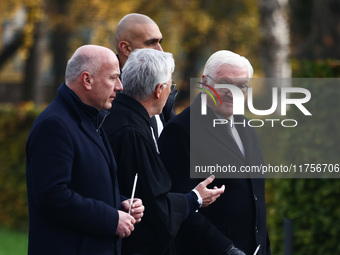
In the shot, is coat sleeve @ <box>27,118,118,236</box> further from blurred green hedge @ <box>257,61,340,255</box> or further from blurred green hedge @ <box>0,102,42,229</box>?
blurred green hedge @ <box>0,102,42,229</box>

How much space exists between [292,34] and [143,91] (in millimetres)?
14257

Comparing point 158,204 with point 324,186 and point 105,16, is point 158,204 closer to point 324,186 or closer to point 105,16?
point 324,186

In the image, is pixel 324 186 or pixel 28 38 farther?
pixel 28 38

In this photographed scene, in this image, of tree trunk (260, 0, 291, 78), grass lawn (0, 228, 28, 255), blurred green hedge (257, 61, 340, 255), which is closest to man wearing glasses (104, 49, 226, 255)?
blurred green hedge (257, 61, 340, 255)

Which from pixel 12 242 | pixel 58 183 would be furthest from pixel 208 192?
pixel 12 242

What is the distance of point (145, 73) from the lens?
3.87 metres

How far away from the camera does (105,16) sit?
19.6m

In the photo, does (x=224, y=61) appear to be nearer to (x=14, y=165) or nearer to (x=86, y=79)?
(x=86, y=79)

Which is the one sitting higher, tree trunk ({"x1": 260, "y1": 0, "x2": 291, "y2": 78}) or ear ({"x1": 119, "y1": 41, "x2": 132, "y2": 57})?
tree trunk ({"x1": 260, "y1": 0, "x2": 291, "y2": 78})

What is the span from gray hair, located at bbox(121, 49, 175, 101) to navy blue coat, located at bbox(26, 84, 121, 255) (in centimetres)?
38

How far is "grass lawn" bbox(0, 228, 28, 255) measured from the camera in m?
10.0

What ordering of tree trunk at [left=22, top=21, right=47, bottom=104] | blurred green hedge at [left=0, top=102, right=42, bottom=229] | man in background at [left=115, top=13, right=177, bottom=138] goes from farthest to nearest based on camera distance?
tree trunk at [left=22, top=21, right=47, bottom=104], blurred green hedge at [left=0, top=102, right=42, bottom=229], man in background at [left=115, top=13, right=177, bottom=138]

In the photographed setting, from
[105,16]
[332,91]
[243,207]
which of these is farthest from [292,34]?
[243,207]

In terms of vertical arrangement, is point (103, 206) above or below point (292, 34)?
below
